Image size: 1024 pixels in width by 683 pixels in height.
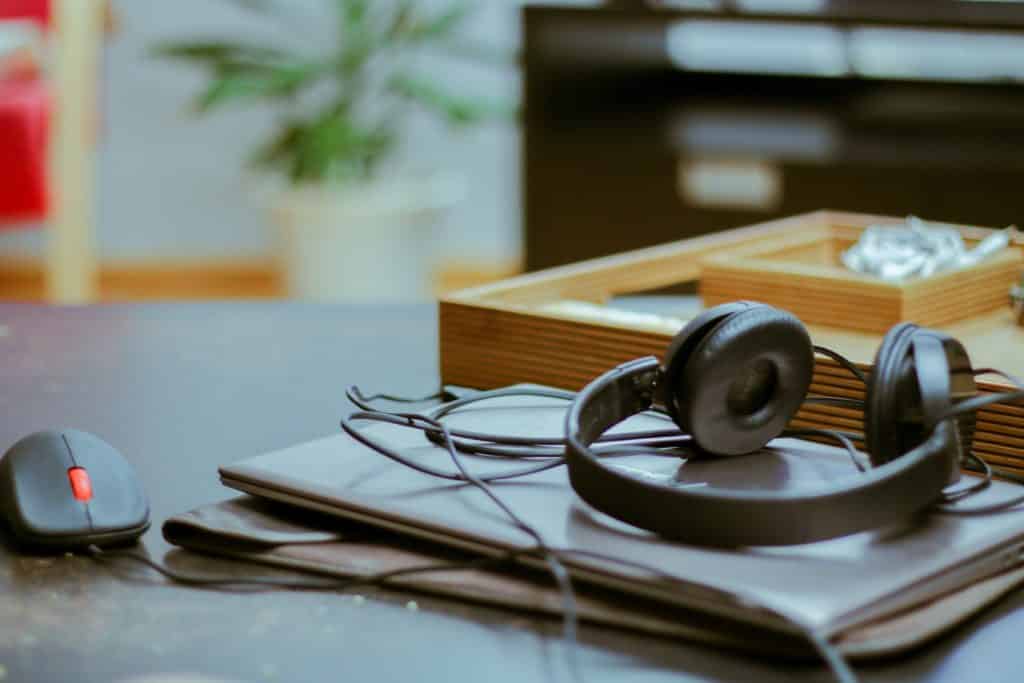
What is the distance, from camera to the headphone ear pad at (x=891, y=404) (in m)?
0.65

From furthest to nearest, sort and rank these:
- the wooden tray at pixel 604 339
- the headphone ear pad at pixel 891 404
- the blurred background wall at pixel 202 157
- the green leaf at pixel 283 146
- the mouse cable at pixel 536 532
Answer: the blurred background wall at pixel 202 157 → the green leaf at pixel 283 146 → the wooden tray at pixel 604 339 → the headphone ear pad at pixel 891 404 → the mouse cable at pixel 536 532

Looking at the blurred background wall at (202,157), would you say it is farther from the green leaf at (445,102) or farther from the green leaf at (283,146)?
the green leaf at (445,102)

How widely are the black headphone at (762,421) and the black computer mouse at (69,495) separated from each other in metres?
0.20

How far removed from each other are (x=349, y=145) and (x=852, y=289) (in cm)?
244

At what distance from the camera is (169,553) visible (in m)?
0.67

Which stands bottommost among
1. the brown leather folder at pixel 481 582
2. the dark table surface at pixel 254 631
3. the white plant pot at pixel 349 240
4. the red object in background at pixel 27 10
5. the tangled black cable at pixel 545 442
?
the white plant pot at pixel 349 240

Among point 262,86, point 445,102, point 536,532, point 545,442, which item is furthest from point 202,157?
point 536,532

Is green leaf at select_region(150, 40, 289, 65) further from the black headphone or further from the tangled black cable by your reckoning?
the black headphone

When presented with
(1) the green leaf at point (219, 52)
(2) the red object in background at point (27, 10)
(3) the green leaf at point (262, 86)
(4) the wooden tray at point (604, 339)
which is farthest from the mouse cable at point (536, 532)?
(1) the green leaf at point (219, 52)

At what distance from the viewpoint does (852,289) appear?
3.08 ft

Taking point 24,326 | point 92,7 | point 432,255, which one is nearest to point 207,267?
point 432,255

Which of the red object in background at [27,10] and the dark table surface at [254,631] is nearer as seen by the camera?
the dark table surface at [254,631]

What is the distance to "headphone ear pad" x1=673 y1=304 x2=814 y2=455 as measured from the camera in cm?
68

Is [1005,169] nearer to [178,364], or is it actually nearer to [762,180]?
[762,180]
